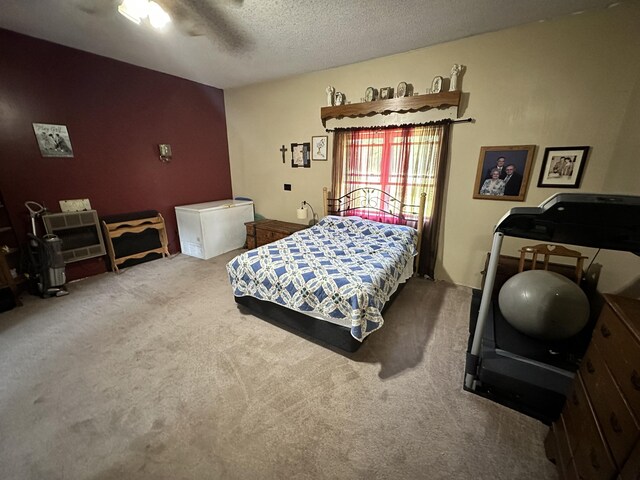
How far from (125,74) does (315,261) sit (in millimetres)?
3781

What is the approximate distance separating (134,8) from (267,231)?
281cm

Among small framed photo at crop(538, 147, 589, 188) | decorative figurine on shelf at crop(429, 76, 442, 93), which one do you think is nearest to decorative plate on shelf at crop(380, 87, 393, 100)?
→ decorative figurine on shelf at crop(429, 76, 442, 93)

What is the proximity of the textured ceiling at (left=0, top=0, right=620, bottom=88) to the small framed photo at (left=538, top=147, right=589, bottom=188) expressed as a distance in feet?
3.88

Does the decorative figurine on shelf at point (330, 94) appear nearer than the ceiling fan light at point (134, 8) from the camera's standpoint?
No

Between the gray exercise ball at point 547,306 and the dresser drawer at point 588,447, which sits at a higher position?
the gray exercise ball at point 547,306

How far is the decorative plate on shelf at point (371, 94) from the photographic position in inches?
127

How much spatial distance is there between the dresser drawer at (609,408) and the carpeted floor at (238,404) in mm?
566

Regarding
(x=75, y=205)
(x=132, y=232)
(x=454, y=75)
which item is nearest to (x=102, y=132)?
(x=75, y=205)

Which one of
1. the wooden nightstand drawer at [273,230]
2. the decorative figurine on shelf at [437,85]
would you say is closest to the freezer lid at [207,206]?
the wooden nightstand drawer at [273,230]

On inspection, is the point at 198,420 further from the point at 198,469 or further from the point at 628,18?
the point at 628,18

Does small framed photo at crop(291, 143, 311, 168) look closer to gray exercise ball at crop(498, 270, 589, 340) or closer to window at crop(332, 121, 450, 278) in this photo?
window at crop(332, 121, 450, 278)

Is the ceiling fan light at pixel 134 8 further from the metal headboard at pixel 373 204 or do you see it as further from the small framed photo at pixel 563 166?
the small framed photo at pixel 563 166

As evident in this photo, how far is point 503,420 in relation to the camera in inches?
60.7

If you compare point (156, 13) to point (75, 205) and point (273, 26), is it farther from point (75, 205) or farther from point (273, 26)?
point (75, 205)
